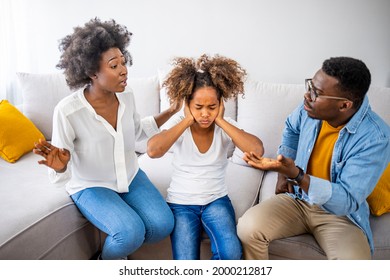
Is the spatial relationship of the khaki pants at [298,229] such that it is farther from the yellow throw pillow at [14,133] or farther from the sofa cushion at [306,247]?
the yellow throw pillow at [14,133]

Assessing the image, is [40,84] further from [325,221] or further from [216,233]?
[325,221]

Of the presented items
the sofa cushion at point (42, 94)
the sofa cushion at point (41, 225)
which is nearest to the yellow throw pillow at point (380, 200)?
the sofa cushion at point (41, 225)

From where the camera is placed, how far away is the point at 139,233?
130 centimetres

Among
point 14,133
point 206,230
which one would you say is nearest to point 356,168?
point 206,230

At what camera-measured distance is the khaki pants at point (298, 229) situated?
1.21 m

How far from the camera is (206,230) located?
1.33 metres

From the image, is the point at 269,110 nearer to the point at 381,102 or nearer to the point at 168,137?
the point at 381,102

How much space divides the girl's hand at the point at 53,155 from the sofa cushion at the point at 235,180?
0.48m

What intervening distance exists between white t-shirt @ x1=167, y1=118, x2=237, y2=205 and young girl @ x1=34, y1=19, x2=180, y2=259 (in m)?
0.08

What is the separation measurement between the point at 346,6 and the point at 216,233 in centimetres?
134

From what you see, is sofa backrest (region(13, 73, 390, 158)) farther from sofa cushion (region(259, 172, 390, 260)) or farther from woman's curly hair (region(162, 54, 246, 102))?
sofa cushion (region(259, 172, 390, 260))

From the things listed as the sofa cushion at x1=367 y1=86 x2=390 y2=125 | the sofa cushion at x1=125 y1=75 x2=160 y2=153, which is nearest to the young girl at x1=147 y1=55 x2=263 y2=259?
the sofa cushion at x1=125 y1=75 x2=160 y2=153

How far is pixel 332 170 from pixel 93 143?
0.83 meters
